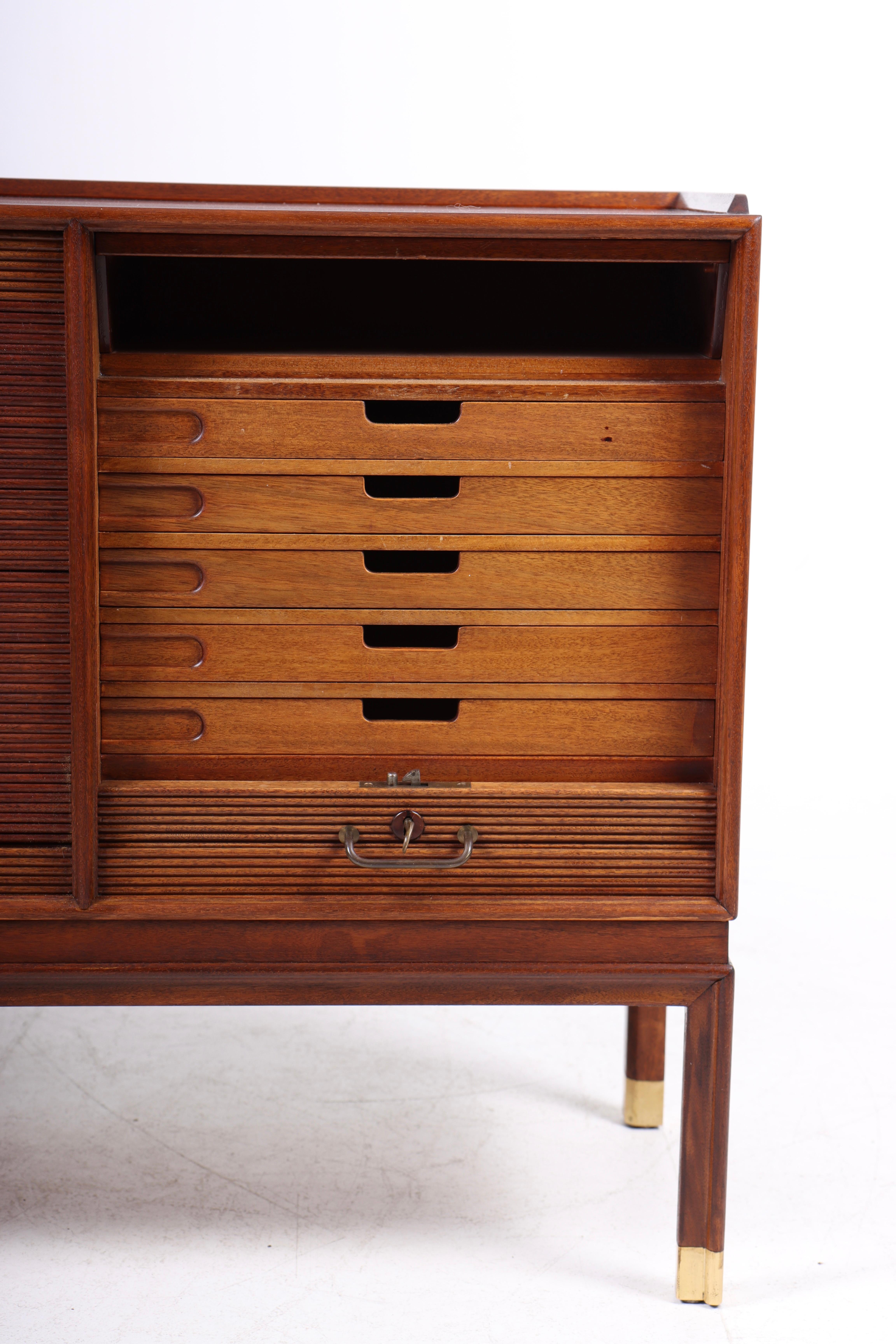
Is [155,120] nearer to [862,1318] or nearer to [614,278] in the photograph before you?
[614,278]

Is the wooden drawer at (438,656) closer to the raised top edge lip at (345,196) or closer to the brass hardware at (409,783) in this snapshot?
the brass hardware at (409,783)

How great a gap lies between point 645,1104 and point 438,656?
3.33ft

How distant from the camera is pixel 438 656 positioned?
1.83m

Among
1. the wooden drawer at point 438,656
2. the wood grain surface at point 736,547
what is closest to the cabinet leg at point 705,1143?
the wood grain surface at point 736,547

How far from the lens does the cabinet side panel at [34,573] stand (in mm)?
1729

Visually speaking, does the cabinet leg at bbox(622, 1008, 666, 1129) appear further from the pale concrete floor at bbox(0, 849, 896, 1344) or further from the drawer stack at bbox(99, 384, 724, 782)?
the drawer stack at bbox(99, 384, 724, 782)

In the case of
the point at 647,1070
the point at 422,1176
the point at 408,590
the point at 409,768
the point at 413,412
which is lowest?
the point at 422,1176

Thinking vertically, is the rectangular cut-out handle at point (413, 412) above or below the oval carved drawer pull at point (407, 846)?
above

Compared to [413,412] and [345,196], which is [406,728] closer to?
[413,412]

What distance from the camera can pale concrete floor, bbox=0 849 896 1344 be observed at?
1876 millimetres

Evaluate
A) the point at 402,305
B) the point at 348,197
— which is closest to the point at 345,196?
the point at 348,197

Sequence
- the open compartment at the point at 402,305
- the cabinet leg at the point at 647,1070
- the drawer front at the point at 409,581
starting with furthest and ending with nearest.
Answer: the cabinet leg at the point at 647,1070 < the open compartment at the point at 402,305 < the drawer front at the point at 409,581

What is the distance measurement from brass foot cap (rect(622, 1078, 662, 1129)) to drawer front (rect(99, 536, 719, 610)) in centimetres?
98

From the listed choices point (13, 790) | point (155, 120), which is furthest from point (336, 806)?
point (155, 120)
